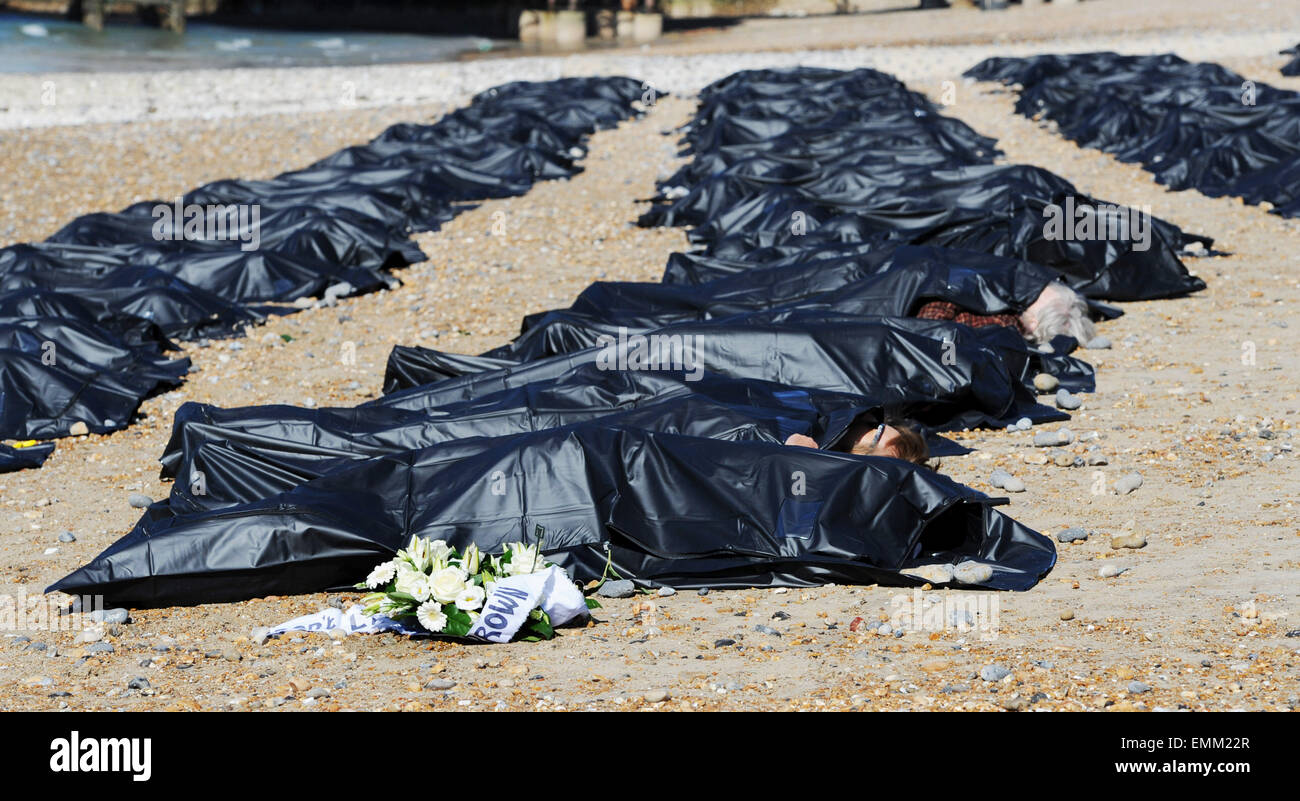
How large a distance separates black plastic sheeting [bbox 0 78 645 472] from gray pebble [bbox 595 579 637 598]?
4854mm

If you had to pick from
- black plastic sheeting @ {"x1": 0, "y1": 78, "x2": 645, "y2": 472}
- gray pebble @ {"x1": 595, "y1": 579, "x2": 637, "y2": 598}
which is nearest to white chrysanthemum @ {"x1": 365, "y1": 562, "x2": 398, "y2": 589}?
gray pebble @ {"x1": 595, "y1": 579, "x2": 637, "y2": 598}

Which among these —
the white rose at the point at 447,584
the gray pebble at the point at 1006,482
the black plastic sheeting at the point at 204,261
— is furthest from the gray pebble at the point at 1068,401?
the black plastic sheeting at the point at 204,261

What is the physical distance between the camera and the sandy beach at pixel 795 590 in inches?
200

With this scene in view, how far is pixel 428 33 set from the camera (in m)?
63.2

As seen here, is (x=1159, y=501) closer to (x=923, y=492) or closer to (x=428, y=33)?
(x=923, y=492)

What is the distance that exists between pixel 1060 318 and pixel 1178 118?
400 inches

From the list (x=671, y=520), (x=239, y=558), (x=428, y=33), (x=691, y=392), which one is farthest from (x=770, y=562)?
(x=428, y=33)

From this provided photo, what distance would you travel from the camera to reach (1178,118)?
741 inches

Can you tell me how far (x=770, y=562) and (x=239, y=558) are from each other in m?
2.47

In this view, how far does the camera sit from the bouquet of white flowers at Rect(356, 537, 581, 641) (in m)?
5.59
